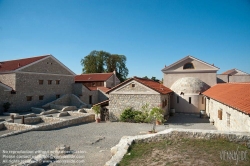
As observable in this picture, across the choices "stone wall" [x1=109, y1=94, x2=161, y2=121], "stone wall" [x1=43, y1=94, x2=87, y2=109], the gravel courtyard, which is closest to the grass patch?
the gravel courtyard

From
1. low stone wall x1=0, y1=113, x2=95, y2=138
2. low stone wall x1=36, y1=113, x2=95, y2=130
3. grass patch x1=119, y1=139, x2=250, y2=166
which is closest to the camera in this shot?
grass patch x1=119, y1=139, x2=250, y2=166

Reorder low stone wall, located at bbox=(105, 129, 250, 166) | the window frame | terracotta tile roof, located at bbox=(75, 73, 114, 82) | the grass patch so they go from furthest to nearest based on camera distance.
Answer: terracotta tile roof, located at bbox=(75, 73, 114, 82) < the window frame < low stone wall, located at bbox=(105, 129, 250, 166) < the grass patch

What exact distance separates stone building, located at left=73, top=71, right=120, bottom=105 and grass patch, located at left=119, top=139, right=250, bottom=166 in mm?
24110

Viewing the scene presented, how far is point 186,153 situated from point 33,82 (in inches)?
1013

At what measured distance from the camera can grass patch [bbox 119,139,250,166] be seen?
6.46 meters

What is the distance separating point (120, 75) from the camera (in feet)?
189

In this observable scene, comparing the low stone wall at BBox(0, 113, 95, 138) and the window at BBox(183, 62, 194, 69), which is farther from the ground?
the window at BBox(183, 62, 194, 69)

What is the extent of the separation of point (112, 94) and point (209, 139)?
1234 cm

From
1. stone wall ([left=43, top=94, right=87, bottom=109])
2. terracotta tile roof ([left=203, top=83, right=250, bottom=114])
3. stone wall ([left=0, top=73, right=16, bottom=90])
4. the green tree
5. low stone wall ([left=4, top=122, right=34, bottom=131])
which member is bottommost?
low stone wall ([left=4, top=122, right=34, bottom=131])

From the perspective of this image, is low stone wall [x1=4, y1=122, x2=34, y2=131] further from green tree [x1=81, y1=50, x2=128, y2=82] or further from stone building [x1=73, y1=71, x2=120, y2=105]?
green tree [x1=81, y1=50, x2=128, y2=82]

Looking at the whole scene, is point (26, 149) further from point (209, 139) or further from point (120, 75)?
point (120, 75)

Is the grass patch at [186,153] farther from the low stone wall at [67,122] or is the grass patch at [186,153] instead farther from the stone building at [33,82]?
the stone building at [33,82]

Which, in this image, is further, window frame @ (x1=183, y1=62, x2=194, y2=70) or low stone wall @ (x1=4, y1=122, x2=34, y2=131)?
window frame @ (x1=183, y1=62, x2=194, y2=70)

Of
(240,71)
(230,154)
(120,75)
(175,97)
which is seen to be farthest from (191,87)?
(120,75)
